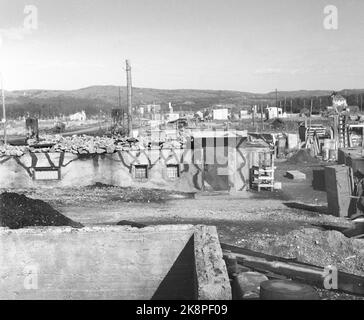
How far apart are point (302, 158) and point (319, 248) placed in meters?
17.2

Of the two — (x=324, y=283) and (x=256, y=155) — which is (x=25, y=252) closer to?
(x=324, y=283)

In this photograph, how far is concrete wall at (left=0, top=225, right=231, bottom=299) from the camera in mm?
7141

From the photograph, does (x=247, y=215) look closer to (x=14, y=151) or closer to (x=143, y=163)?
(x=143, y=163)

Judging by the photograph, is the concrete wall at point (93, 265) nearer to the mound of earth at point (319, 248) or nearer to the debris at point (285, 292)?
the debris at point (285, 292)

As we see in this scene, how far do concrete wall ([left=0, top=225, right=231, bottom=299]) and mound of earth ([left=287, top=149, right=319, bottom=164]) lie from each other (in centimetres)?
2078

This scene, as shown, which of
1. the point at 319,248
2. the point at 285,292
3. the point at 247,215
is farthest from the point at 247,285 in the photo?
the point at 247,215

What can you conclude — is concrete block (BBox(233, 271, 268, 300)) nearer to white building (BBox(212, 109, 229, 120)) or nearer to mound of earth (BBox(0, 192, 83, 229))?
mound of earth (BBox(0, 192, 83, 229))

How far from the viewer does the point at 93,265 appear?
7172 mm

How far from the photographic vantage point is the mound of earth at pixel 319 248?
10.1 metres

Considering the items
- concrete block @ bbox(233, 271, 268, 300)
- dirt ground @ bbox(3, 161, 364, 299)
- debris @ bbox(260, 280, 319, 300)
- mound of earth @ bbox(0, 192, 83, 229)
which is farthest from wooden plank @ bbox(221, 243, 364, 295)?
mound of earth @ bbox(0, 192, 83, 229)

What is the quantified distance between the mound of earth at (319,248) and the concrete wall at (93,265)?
3.84m

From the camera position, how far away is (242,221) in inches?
563

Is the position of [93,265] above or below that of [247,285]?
above
